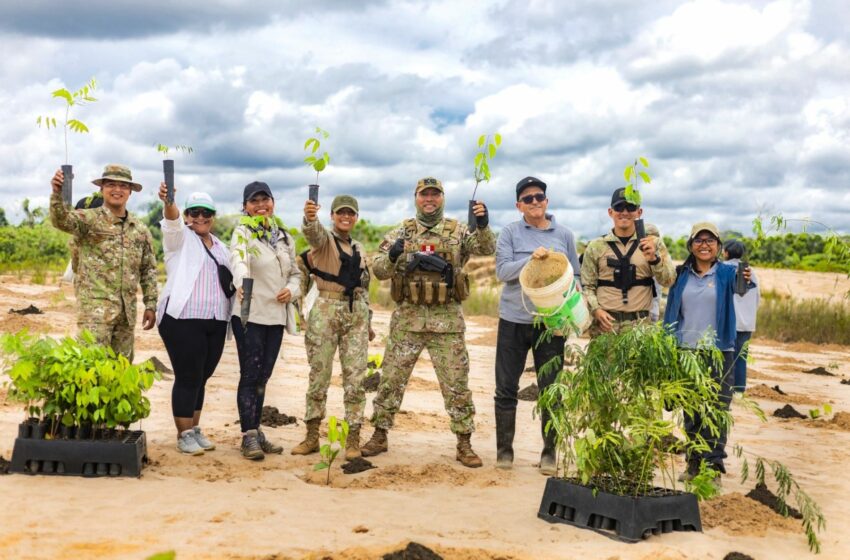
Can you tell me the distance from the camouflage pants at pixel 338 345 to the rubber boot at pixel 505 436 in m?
1.09

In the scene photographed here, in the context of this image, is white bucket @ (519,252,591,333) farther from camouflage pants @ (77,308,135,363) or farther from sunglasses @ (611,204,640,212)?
camouflage pants @ (77,308,135,363)

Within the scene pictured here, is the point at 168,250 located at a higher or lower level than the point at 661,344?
higher

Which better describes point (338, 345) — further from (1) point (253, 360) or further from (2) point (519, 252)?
(2) point (519, 252)

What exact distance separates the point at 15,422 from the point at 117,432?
1980mm

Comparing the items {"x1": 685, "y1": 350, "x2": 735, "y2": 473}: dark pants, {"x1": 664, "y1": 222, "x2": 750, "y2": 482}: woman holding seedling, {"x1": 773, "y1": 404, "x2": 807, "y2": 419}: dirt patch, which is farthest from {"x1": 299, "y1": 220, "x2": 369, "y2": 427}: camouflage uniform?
{"x1": 773, "y1": 404, "x2": 807, "y2": 419}: dirt patch

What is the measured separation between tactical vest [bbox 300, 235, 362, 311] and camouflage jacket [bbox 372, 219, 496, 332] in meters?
0.16

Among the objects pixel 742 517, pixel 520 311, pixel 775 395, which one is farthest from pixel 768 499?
pixel 775 395

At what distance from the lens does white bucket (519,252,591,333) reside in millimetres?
5785

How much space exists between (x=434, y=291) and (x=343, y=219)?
91cm

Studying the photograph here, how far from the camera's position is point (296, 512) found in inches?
204

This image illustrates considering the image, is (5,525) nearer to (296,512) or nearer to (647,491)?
(296,512)

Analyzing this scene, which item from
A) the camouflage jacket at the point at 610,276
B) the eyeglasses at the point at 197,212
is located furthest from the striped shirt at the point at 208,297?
the camouflage jacket at the point at 610,276

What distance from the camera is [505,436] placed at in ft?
21.5

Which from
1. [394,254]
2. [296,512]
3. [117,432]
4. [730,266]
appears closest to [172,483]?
[117,432]
